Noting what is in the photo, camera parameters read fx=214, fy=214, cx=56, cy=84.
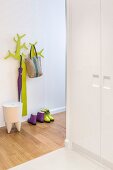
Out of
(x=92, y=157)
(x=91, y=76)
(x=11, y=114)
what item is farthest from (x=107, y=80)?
(x=11, y=114)

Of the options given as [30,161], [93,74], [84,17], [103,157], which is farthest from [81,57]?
[30,161]

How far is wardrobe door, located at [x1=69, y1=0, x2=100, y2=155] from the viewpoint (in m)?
2.29

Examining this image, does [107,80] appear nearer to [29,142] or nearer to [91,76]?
[91,76]

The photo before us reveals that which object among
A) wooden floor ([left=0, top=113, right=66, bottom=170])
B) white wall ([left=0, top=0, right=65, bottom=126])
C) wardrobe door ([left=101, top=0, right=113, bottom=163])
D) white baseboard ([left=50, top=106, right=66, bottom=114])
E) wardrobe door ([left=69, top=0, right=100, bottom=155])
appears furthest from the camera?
white baseboard ([left=50, top=106, right=66, bottom=114])

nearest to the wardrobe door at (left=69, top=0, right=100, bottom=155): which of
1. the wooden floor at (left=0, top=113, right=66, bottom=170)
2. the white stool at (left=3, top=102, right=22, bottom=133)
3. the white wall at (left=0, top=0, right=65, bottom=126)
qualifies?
the wooden floor at (left=0, top=113, right=66, bottom=170)

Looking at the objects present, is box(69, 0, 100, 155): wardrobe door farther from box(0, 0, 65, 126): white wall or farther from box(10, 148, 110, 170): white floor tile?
box(0, 0, 65, 126): white wall

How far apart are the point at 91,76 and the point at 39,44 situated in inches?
68.4

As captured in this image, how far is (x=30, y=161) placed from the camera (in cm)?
246

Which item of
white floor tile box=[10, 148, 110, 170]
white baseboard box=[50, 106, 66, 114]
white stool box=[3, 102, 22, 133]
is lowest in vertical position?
white floor tile box=[10, 148, 110, 170]

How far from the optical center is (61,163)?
2.41 metres

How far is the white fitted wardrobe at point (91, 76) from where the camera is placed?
85.8 inches

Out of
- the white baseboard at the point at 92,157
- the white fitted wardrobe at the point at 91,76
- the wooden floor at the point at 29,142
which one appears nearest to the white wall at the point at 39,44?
the wooden floor at the point at 29,142

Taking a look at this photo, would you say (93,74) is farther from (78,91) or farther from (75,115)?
(75,115)

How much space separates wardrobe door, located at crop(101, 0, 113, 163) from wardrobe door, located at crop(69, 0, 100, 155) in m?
0.07
